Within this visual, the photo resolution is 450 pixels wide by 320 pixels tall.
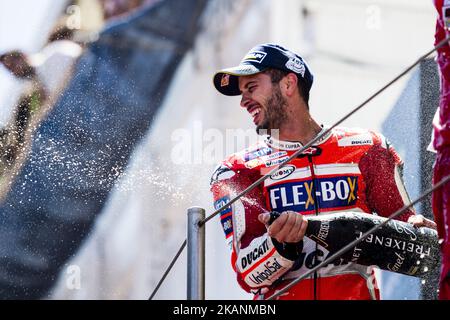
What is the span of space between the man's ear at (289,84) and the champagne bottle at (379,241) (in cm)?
79

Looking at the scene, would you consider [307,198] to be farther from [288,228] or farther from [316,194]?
[288,228]

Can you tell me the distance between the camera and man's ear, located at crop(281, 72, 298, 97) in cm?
366

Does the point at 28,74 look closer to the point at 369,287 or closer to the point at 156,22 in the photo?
the point at 156,22

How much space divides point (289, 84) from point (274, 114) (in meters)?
0.16

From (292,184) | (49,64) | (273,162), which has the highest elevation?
(49,64)

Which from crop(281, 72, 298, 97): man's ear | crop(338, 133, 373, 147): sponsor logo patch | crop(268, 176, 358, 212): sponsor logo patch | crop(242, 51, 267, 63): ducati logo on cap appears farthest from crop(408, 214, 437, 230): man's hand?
crop(242, 51, 267, 63): ducati logo on cap

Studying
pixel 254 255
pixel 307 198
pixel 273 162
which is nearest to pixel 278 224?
pixel 254 255

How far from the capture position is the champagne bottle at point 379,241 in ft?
9.64

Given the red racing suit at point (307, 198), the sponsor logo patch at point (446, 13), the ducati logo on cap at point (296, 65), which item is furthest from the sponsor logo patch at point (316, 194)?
the sponsor logo patch at point (446, 13)

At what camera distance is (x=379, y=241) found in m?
2.98

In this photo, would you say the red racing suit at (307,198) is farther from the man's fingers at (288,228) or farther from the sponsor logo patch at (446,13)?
the sponsor logo patch at (446,13)

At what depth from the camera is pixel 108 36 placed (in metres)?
8.11

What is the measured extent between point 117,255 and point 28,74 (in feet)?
5.58

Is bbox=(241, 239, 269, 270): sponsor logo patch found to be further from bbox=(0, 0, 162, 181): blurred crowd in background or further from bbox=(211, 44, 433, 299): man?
bbox=(0, 0, 162, 181): blurred crowd in background
